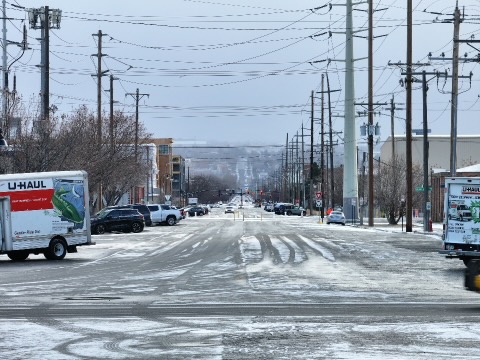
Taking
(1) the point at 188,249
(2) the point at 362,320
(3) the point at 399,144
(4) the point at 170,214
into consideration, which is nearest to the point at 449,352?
(2) the point at 362,320

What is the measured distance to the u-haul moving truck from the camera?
116 ft

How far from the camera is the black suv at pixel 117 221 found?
66.1m

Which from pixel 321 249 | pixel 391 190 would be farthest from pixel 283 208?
pixel 321 249

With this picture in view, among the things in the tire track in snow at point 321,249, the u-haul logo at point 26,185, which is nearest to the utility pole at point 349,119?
the tire track in snow at point 321,249

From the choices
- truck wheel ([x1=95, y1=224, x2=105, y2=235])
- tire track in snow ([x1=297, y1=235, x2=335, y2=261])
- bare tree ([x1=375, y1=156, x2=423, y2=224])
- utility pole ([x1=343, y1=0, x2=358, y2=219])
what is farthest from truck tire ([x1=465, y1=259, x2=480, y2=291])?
bare tree ([x1=375, y1=156, x2=423, y2=224])

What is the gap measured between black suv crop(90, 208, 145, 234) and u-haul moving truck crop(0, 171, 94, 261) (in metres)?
28.1

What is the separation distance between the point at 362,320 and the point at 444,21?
43750 mm

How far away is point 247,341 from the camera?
1453 cm

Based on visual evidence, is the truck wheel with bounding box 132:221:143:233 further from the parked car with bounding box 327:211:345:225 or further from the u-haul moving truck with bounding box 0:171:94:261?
the u-haul moving truck with bounding box 0:171:94:261

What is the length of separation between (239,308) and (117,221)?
4798cm

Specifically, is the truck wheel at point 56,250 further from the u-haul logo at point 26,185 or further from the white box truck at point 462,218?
the white box truck at point 462,218

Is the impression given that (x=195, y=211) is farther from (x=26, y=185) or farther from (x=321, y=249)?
(x=26, y=185)

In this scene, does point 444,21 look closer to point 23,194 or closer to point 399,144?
point 23,194

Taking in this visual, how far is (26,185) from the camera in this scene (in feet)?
118
